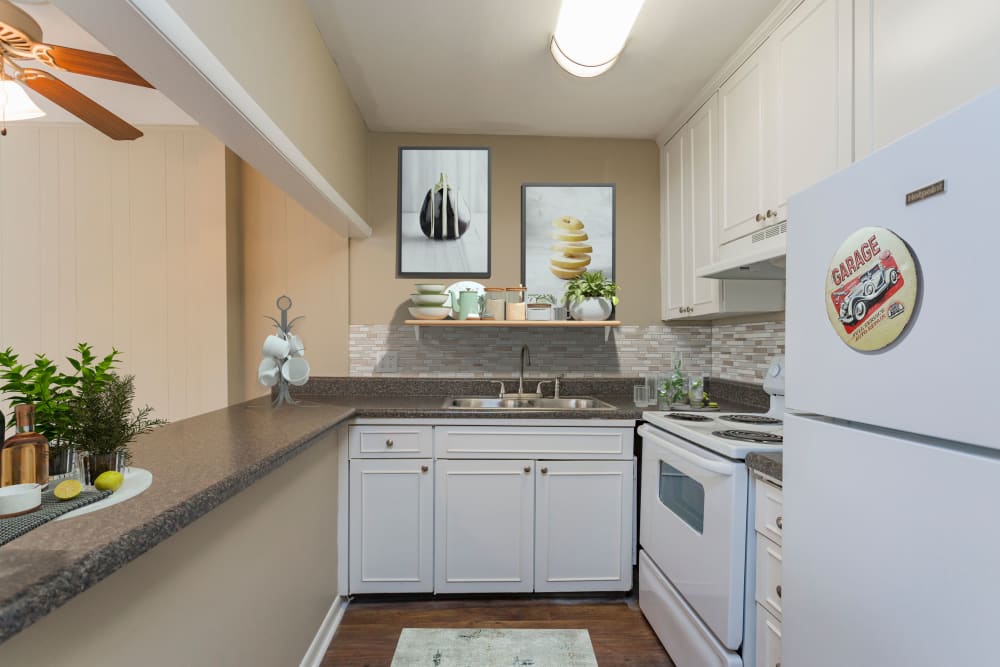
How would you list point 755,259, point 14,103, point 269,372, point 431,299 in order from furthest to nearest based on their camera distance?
1. point 431,299
2. point 269,372
3. point 14,103
4. point 755,259

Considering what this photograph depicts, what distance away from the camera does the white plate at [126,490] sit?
32.9 inches

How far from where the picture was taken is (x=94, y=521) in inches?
31.3

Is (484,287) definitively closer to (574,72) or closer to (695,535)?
(574,72)

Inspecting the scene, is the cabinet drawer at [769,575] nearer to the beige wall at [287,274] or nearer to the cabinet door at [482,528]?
the cabinet door at [482,528]

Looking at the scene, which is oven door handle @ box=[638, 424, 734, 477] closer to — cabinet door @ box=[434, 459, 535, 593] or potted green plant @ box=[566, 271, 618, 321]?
cabinet door @ box=[434, 459, 535, 593]

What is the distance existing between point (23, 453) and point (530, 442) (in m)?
1.80

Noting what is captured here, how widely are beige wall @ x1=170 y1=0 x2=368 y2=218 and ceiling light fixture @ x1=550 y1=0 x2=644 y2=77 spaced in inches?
36.9

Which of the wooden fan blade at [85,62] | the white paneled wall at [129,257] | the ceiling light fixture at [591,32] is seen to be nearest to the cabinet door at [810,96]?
the ceiling light fixture at [591,32]

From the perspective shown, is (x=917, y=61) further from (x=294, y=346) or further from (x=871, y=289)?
(x=294, y=346)

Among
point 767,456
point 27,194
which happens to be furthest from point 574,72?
point 27,194

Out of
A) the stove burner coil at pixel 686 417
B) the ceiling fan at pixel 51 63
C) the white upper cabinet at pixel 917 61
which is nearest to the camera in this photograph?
the white upper cabinet at pixel 917 61

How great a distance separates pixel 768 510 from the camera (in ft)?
4.55

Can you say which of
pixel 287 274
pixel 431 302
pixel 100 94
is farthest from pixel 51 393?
pixel 100 94

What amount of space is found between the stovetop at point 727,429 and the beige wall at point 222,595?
1.38m
